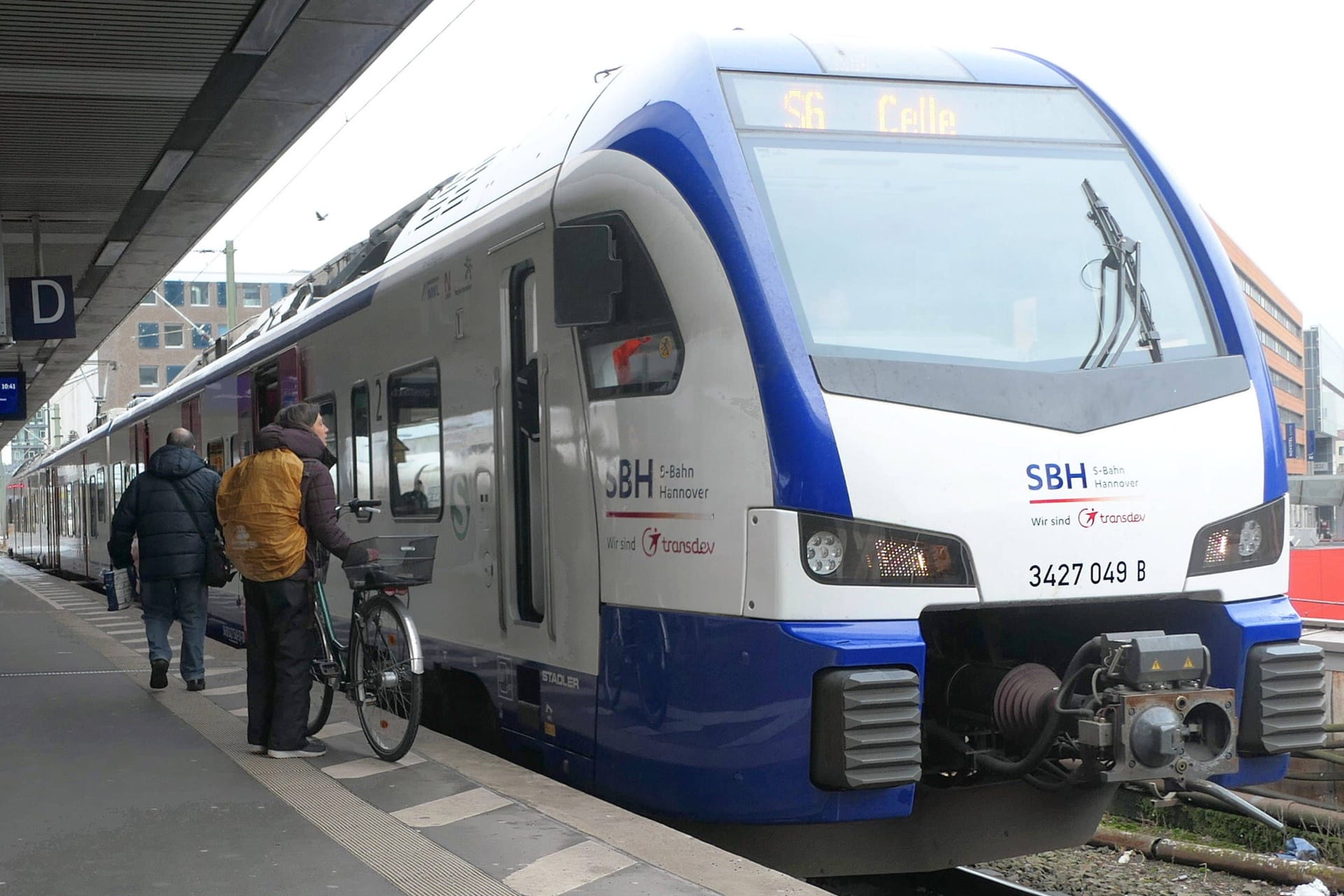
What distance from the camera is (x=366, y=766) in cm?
621

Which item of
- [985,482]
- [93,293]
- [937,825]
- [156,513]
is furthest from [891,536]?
[93,293]

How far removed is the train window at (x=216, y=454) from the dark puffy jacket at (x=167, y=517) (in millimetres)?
3523

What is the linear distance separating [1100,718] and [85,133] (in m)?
10.1

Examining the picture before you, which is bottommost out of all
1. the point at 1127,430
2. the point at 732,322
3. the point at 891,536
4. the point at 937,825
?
the point at 937,825

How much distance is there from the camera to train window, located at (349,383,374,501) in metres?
8.31

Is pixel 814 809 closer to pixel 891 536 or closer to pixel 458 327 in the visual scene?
pixel 891 536

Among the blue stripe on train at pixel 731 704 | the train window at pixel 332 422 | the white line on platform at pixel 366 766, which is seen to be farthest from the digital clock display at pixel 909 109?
the train window at pixel 332 422

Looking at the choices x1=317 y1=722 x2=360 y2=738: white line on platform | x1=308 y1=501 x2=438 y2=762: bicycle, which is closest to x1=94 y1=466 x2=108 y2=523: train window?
x1=317 y1=722 x2=360 y2=738: white line on platform

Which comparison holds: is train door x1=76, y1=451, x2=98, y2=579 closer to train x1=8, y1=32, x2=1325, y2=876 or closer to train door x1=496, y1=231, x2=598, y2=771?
train door x1=496, y1=231, x2=598, y2=771

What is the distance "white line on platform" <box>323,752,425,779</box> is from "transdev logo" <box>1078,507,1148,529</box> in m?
3.00

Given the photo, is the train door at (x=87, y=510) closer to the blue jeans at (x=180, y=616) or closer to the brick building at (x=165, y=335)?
the blue jeans at (x=180, y=616)

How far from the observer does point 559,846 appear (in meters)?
4.67

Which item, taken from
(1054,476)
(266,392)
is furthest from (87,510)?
(1054,476)

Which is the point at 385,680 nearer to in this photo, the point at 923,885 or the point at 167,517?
the point at 923,885
